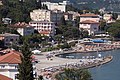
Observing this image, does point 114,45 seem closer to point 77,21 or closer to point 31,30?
point 31,30

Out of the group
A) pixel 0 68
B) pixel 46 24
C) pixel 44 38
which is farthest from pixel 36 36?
pixel 0 68

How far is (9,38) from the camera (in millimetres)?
27984

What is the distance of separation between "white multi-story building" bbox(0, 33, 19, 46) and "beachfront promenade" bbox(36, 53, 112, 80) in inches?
111

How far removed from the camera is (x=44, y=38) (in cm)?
3136

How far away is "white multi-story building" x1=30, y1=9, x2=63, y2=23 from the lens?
37181mm

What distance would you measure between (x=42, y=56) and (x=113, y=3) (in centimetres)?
7198

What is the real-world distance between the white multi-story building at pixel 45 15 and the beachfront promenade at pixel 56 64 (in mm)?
11649

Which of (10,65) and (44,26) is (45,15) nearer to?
(44,26)

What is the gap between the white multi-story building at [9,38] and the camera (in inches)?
1090

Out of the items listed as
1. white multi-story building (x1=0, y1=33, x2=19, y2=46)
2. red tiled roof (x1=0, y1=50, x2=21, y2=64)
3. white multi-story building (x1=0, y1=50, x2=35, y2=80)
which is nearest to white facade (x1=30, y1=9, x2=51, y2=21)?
white multi-story building (x1=0, y1=33, x2=19, y2=46)

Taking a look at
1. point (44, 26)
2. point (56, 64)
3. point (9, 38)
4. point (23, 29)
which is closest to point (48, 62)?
point (56, 64)

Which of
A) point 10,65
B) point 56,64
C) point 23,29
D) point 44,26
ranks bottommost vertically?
point 44,26

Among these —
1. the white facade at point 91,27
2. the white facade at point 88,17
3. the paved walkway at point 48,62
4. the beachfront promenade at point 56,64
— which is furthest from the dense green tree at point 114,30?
the paved walkway at point 48,62

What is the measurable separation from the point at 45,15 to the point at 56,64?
1586cm
